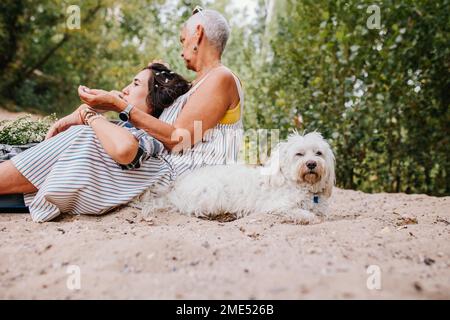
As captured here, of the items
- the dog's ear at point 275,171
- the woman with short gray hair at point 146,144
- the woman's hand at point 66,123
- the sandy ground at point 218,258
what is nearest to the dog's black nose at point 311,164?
the dog's ear at point 275,171

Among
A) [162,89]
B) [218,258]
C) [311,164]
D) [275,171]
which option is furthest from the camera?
[162,89]

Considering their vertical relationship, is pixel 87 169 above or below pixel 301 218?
above

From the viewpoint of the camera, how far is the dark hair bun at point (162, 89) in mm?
4270

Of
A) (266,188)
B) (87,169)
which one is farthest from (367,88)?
(87,169)

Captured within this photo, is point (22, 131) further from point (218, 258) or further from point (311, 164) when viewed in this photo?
point (218, 258)

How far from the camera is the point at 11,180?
3.85 meters

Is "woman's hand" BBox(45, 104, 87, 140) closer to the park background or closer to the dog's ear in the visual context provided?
the dog's ear

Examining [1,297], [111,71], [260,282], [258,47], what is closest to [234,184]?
[260,282]

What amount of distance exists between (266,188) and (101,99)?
1.37m

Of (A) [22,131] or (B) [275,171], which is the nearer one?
(B) [275,171]

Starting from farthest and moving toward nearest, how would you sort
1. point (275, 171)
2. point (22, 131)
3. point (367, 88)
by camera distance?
point (367, 88) < point (22, 131) < point (275, 171)

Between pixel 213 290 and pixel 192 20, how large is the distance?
266cm

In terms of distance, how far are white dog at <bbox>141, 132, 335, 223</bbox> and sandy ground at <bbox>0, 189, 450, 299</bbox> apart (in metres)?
0.16

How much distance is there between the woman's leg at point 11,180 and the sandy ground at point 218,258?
0.21 m
